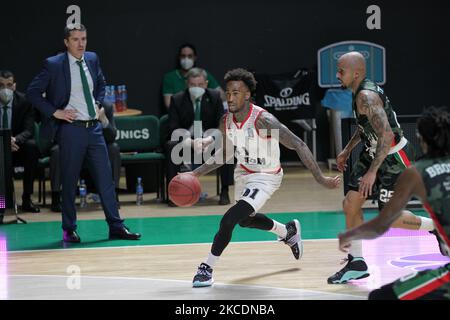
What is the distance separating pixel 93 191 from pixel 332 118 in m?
4.14

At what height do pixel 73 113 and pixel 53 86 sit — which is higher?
pixel 53 86

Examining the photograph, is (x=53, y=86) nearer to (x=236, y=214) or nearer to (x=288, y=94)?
(x=236, y=214)

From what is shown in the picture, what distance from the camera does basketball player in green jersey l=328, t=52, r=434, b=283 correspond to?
700 centimetres

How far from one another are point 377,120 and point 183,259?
7.22ft

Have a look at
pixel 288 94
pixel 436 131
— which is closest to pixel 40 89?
pixel 436 131

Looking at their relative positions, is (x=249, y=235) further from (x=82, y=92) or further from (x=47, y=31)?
(x=47, y=31)

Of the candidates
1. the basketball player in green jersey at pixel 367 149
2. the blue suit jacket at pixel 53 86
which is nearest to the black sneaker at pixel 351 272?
the basketball player in green jersey at pixel 367 149

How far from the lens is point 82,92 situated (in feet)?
29.9

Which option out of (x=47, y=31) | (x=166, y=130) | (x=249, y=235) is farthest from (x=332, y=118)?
(x=249, y=235)

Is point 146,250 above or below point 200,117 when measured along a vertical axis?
below

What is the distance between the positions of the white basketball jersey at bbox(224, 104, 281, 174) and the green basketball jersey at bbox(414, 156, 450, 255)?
7.84ft

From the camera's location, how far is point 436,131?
5.08m
